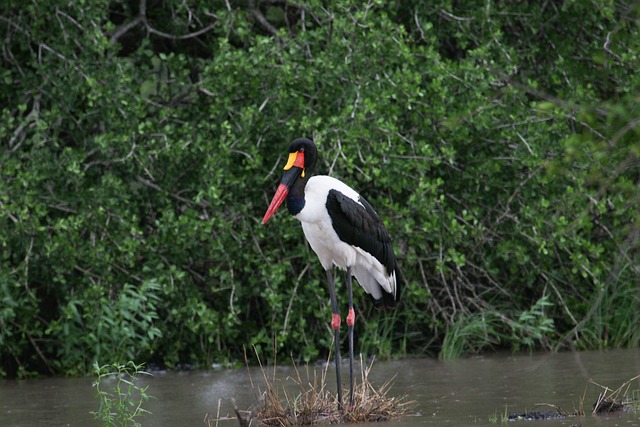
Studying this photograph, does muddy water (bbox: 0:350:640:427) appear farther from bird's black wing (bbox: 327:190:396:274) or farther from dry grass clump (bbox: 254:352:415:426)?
bird's black wing (bbox: 327:190:396:274)

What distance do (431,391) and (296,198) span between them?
170 centimetres

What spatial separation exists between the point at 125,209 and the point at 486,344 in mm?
3492

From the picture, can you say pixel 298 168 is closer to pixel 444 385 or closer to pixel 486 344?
pixel 444 385

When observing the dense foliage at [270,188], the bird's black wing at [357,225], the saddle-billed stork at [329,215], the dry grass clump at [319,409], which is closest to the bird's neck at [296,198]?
the saddle-billed stork at [329,215]

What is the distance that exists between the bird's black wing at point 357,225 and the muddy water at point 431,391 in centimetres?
102

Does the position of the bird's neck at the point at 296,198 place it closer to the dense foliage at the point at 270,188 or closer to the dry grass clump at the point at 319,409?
the dry grass clump at the point at 319,409

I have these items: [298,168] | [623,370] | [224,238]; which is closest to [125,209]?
[224,238]

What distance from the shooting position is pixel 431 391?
7.48 meters

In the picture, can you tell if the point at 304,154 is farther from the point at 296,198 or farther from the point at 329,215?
the point at 329,215

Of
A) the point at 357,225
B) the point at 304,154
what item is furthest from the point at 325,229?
the point at 304,154

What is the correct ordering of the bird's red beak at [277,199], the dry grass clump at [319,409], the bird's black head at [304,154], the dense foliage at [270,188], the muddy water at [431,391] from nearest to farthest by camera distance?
the dry grass clump at [319,409]
the muddy water at [431,391]
the bird's red beak at [277,199]
the bird's black head at [304,154]
the dense foliage at [270,188]

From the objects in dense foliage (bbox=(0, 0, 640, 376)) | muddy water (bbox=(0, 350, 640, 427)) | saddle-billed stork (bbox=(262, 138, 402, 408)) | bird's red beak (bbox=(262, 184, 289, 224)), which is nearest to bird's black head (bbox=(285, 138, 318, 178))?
saddle-billed stork (bbox=(262, 138, 402, 408))

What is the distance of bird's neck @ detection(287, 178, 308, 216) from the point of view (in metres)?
6.85

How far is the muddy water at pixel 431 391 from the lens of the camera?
250 inches
